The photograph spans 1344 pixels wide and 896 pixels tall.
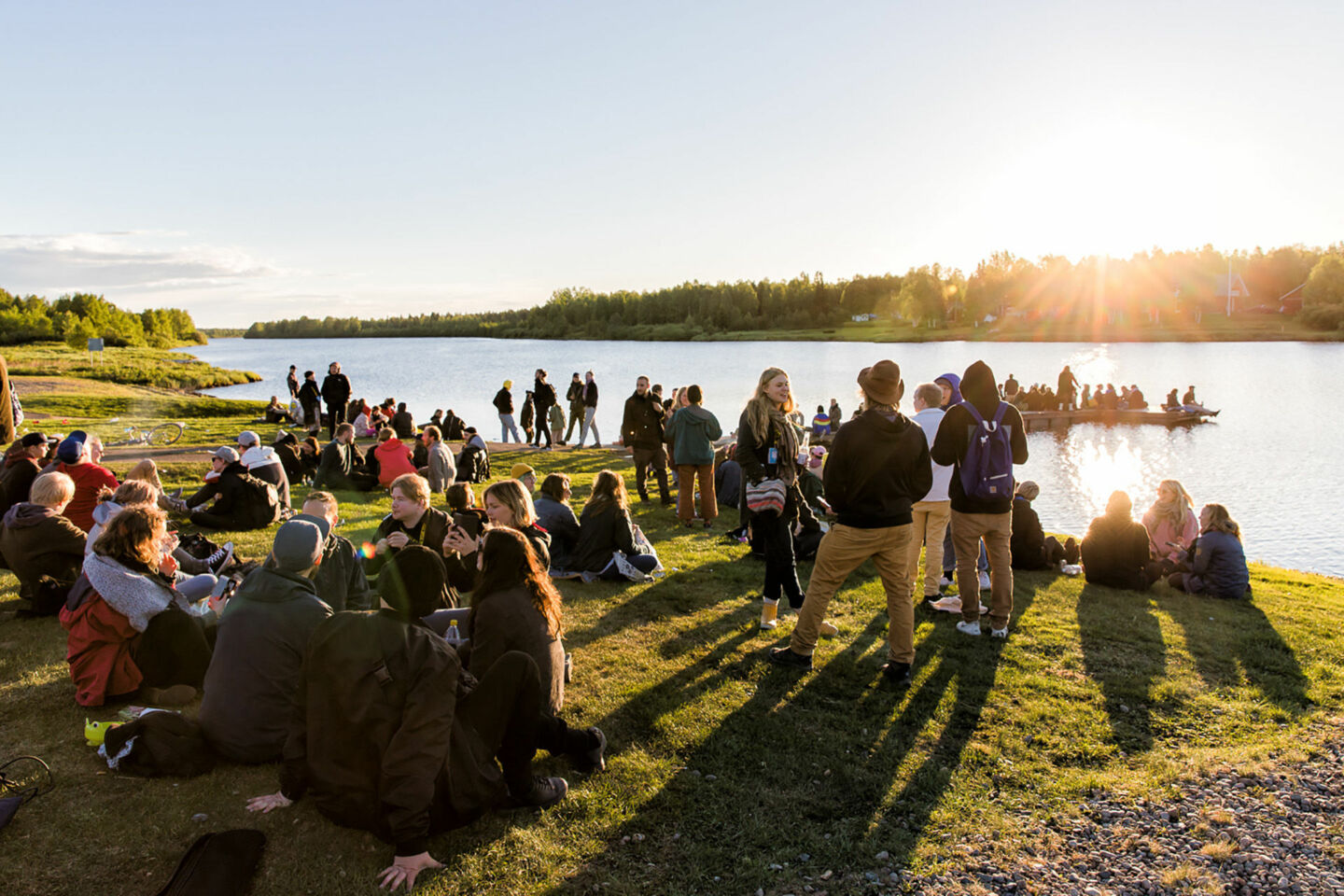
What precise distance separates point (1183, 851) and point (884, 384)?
285 cm

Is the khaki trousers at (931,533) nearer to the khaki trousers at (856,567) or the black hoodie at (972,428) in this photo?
the black hoodie at (972,428)

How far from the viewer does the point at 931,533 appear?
22.3 ft

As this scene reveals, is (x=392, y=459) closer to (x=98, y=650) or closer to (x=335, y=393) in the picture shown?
(x=98, y=650)

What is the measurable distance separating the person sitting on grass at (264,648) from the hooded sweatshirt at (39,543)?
119 inches

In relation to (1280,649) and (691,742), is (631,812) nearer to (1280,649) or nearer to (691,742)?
(691,742)

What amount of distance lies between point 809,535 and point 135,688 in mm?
6246

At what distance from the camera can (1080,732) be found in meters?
4.67

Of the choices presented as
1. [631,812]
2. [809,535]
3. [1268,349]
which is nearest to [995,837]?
[631,812]

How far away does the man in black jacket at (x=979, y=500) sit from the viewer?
5641mm

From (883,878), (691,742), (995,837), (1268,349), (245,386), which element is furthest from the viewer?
(1268,349)

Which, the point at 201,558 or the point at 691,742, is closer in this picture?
the point at 691,742

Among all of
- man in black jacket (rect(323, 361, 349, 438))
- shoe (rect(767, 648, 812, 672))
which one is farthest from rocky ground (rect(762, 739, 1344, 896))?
man in black jacket (rect(323, 361, 349, 438))

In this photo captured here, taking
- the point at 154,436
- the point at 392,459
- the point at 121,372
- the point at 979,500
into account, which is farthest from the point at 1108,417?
the point at 121,372

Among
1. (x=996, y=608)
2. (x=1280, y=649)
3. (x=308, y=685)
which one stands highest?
(x=308, y=685)
